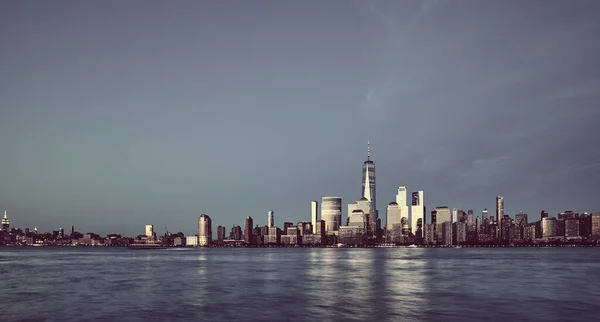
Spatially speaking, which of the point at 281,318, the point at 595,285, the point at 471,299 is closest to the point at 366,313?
the point at 281,318

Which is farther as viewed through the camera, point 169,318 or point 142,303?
point 142,303

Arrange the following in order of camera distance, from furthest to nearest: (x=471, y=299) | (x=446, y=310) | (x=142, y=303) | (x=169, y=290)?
(x=169, y=290) → (x=471, y=299) → (x=142, y=303) → (x=446, y=310)

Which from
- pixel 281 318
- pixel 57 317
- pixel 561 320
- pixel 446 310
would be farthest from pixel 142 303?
pixel 561 320

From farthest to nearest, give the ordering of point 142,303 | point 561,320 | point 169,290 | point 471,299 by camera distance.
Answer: point 169,290 → point 471,299 → point 142,303 → point 561,320

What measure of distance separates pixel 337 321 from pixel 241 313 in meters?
10.4

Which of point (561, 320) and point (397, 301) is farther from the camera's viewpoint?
point (397, 301)

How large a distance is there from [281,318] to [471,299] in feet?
85.2

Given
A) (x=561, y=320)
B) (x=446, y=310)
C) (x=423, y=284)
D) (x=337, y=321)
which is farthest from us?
(x=423, y=284)

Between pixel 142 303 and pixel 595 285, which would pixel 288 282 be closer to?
pixel 142 303

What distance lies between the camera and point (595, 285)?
81188 mm

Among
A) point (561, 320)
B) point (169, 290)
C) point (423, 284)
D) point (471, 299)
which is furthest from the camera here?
point (423, 284)

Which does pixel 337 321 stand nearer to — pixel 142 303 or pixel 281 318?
pixel 281 318

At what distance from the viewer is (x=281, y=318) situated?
47.3 meters

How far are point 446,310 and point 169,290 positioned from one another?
124 ft
